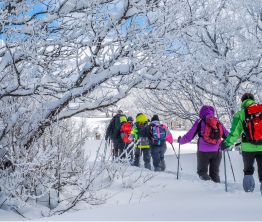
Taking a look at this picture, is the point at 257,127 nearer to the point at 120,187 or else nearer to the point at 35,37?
the point at 120,187

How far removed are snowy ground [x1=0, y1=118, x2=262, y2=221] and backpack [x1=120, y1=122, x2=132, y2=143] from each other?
9.14 feet

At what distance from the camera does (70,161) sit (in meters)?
5.80

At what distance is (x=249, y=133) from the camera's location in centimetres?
573

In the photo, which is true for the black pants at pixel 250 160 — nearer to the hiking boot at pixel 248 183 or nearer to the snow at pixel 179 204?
the hiking boot at pixel 248 183

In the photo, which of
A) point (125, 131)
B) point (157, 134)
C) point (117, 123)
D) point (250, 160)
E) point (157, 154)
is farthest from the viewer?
point (117, 123)

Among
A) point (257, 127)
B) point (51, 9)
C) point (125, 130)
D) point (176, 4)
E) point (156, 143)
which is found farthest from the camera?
point (125, 130)

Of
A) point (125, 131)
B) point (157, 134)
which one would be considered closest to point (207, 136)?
point (157, 134)

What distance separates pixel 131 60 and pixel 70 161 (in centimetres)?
191

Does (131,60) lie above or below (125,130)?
above

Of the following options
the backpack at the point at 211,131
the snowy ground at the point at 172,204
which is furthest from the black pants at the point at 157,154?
the backpack at the point at 211,131

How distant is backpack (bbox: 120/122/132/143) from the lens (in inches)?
435

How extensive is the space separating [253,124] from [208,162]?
5.57 ft

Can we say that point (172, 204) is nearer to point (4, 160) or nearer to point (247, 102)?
point (247, 102)

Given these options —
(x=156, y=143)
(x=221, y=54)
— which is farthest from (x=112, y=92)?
(x=221, y=54)
